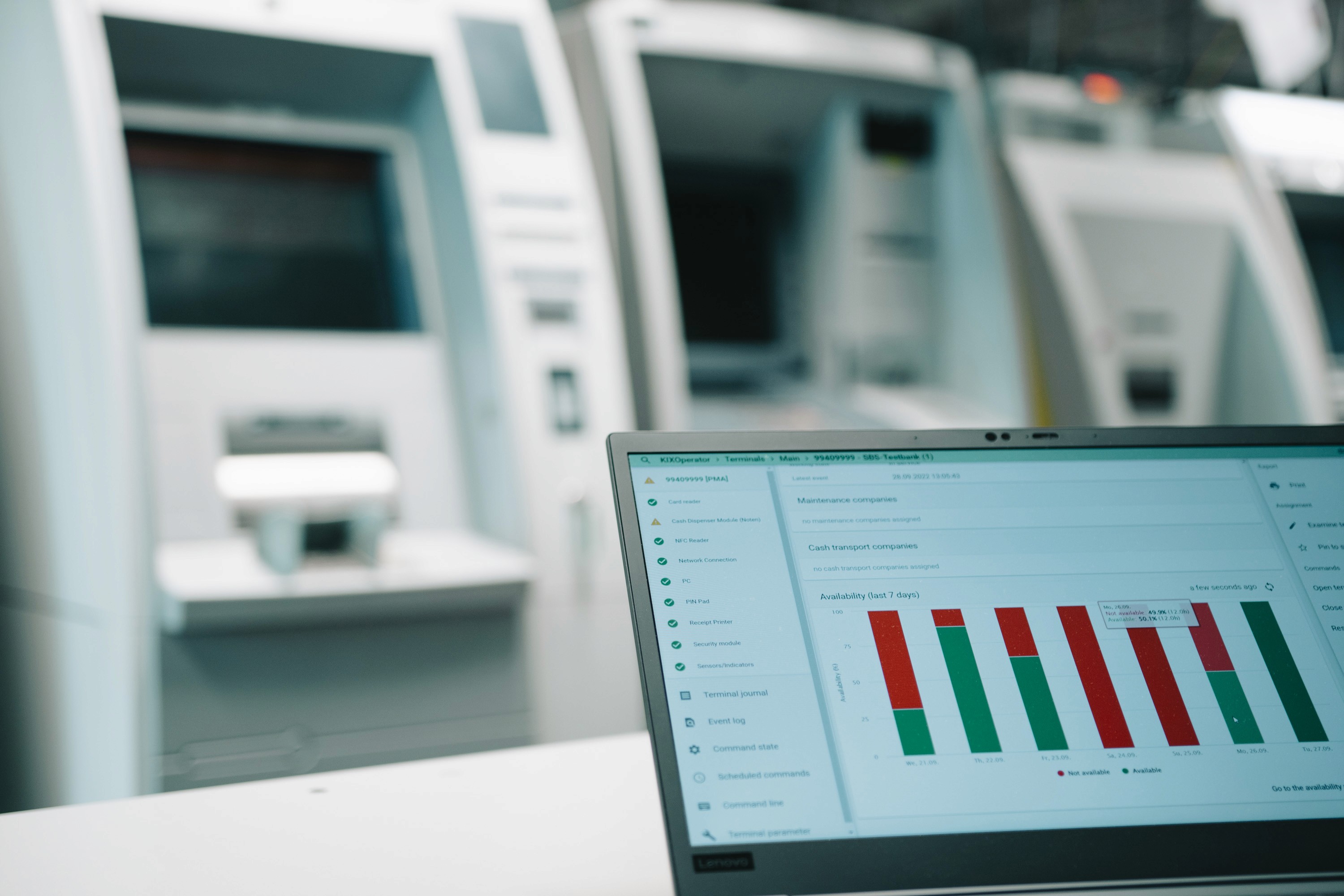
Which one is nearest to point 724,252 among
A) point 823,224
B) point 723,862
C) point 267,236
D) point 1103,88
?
point 823,224

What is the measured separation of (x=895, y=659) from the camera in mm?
560

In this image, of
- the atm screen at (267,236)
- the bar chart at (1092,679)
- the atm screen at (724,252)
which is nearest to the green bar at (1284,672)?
the bar chart at (1092,679)

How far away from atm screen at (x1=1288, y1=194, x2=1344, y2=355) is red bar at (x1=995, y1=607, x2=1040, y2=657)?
2.92 metres

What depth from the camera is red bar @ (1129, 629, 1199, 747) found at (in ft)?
1.85

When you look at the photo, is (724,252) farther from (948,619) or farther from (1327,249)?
(1327,249)

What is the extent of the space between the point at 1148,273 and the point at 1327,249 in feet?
3.92

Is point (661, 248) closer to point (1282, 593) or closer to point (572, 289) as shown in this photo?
point (572, 289)

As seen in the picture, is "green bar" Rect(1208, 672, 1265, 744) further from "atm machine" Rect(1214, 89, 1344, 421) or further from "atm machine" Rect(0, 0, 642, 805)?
"atm machine" Rect(1214, 89, 1344, 421)

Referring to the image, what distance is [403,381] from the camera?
174 centimetres

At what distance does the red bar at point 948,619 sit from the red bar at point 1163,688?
100 mm

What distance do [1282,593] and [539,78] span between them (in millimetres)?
1482

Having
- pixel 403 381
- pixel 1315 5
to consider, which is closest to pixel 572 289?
pixel 403 381

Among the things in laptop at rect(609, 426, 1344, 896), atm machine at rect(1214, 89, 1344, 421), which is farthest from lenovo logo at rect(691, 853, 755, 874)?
atm machine at rect(1214, 89, 1344, 421)

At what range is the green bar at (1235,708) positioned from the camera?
0.57 meters
